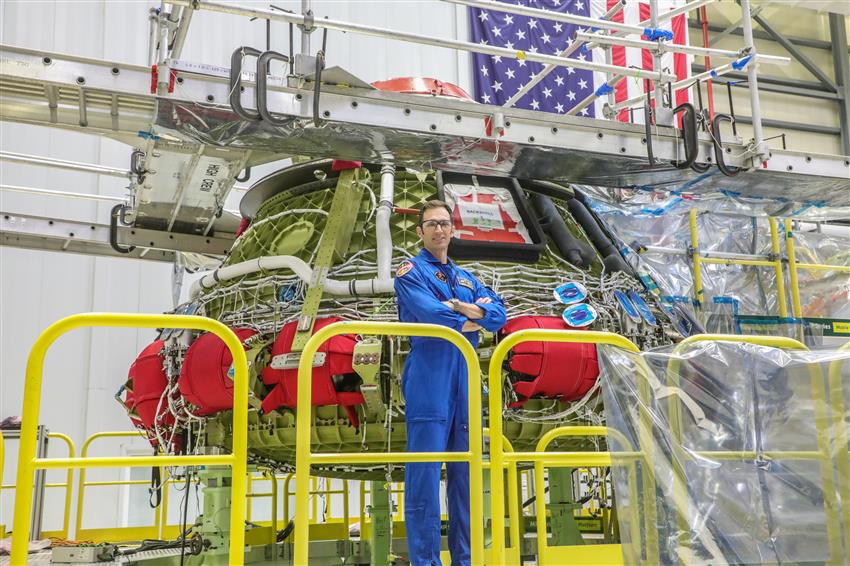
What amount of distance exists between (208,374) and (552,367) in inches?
81.4

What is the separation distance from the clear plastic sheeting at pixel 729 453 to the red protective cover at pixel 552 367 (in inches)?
43.5

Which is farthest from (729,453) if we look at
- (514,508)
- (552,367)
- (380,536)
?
(380,536)

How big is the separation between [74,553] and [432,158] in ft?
12.5

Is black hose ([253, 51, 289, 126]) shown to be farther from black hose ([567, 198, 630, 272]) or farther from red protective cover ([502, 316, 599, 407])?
black hose ([567, 198, 630, 272])

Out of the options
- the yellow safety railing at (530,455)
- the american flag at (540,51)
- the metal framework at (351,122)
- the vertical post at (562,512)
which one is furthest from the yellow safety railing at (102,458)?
the american flag at (540,51)

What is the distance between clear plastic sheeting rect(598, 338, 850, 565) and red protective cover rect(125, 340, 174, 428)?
125 inches

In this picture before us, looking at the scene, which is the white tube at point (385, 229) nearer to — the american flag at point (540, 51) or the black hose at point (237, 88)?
the black hose at point (237, 88)

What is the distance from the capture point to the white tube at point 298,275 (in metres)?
4.94

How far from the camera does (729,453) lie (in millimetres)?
3439

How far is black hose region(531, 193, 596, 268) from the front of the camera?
548cm

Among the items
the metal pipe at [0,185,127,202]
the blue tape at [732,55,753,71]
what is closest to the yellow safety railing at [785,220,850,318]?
the blue tape at [732,55,753,71]

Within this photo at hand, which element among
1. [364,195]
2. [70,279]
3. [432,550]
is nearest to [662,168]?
[364,195]

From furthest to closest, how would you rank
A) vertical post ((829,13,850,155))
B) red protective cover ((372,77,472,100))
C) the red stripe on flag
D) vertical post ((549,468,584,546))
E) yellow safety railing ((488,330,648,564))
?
vertical post ((829,13,850,155))
the red stripe on flag
vertical post ((549,468,584,546))
red protective cover ((372,77,472,100))
yellow safety railing ((488,330,648,564))

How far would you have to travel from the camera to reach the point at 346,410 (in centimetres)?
488
